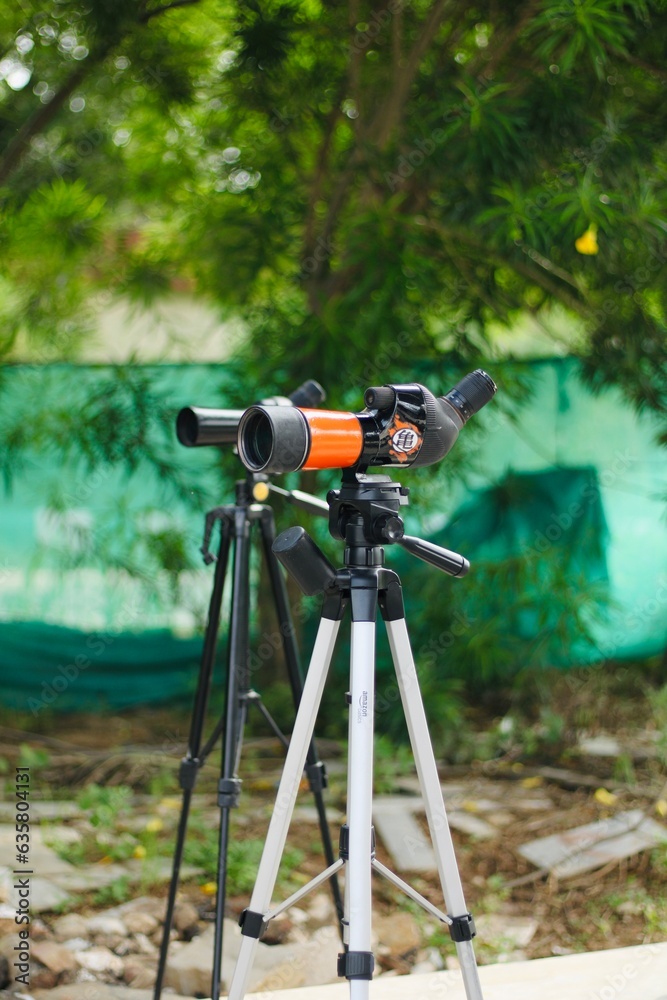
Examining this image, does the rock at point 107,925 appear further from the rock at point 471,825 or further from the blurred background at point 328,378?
the rock at point 471,825

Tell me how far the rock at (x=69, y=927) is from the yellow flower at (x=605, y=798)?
5.76ft

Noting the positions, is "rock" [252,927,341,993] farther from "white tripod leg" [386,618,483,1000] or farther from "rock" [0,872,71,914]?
"white tripod leg" [386,618,483,1000]

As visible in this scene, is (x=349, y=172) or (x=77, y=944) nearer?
(x=77, y=944)

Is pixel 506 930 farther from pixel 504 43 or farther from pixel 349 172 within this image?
pixel 504 43

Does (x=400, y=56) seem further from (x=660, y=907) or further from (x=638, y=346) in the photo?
(x=660, y=907)

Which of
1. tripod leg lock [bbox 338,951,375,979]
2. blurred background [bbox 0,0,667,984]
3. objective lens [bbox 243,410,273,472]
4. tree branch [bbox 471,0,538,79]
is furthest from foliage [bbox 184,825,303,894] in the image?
tree branch [bbox 471,0,538,79]

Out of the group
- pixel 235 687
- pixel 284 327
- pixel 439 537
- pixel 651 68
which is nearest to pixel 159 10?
pixel 284 327

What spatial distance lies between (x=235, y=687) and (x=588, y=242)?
171cm

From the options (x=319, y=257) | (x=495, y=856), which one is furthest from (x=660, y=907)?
(x=319, y=257)

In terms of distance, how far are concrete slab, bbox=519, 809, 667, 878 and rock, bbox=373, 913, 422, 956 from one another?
53 cm

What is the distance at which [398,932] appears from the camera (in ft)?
7.59

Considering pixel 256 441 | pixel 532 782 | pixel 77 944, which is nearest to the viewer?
pixel 256 441

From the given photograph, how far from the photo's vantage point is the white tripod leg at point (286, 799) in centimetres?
141

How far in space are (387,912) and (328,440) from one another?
1.71 m
